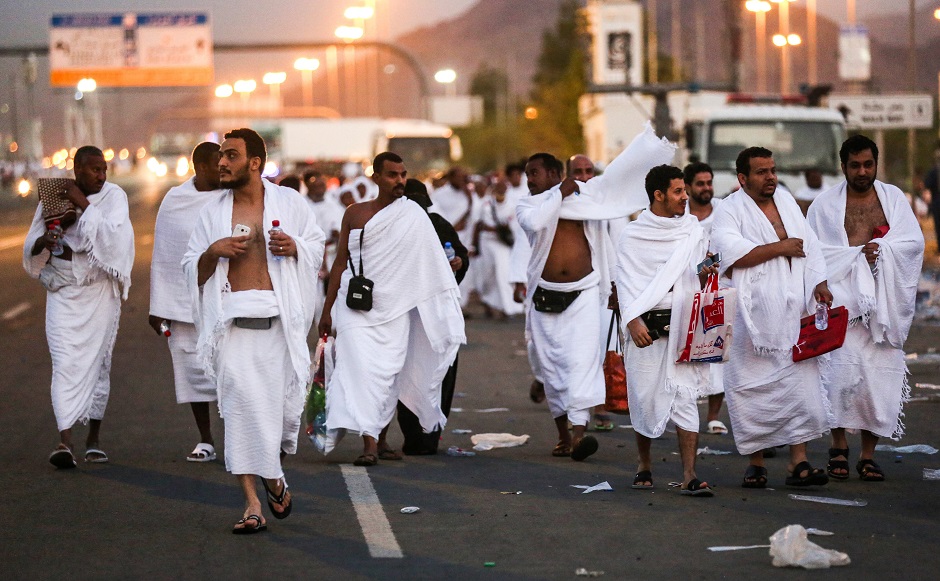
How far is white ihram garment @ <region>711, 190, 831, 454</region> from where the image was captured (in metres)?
8.77

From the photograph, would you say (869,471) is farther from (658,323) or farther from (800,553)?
(800,553)

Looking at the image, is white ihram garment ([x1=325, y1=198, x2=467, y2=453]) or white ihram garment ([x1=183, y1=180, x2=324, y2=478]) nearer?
white ihram garment ([x1=183, y1=180, x2=324, y2=478])

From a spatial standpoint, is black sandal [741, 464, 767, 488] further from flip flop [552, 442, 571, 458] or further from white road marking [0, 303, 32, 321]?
white road marking [0, 303, 32, 321]

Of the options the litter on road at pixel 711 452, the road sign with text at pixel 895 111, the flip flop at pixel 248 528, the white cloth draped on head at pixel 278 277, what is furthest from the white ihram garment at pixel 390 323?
the road sign with text at pixel 895 111

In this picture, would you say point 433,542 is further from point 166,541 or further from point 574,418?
point 574,418

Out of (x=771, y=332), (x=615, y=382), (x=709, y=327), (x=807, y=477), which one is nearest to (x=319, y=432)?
(x=615, y=382)

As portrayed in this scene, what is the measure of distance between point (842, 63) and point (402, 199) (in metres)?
32.6

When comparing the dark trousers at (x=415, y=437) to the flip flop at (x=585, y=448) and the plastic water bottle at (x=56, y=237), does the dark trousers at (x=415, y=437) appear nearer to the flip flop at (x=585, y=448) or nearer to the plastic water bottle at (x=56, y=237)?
the flip flop at (x=585, y=448)

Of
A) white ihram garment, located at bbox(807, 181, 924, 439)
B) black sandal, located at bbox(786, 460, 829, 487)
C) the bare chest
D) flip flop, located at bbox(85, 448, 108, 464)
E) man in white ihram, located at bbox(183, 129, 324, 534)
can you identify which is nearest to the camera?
man in white ihram, located at bbox(183, 129, 324, 534)

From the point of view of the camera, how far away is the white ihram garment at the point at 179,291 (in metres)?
9.95

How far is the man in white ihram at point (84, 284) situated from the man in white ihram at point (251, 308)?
2358 millimetres

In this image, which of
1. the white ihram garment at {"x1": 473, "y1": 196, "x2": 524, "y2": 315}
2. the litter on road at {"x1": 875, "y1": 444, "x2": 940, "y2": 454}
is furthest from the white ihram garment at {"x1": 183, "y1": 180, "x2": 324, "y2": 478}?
the white ihram garment at {"x1": 473, "y1": 196, "x2": 524, "y2": 315}

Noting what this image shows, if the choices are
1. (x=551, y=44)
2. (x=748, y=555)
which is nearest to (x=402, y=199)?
(x=748, y=555)

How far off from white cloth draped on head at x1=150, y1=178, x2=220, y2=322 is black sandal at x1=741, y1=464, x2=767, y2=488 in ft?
12.4
